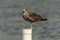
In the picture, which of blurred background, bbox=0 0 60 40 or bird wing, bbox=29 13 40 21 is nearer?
bird wing, bbox=29 13 40 21

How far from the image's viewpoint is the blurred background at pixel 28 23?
24.2ft

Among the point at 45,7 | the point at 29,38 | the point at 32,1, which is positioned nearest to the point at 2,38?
the point at 45,7

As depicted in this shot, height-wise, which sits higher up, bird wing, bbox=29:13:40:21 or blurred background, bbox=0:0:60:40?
blurred background, bbox=0:0:60:40

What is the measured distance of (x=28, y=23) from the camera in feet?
25.3

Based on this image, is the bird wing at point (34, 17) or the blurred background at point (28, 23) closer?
the bird wing at point (34, 17)

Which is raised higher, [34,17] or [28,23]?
[28,23]

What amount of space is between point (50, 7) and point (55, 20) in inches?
43.5

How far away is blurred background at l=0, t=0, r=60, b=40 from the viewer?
737cm

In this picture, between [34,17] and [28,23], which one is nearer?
[34,17]

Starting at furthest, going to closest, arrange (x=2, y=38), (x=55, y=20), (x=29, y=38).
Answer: (x=55, y=20) < (x=2, y=38) < (x=29, y=38)

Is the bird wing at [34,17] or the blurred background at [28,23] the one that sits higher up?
the blurred background at [28,23]

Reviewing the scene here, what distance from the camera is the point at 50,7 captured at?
9.37 m

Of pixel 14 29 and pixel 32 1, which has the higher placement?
pixel 32 1

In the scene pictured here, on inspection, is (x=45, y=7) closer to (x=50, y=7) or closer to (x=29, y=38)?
(x=50, y=7)
